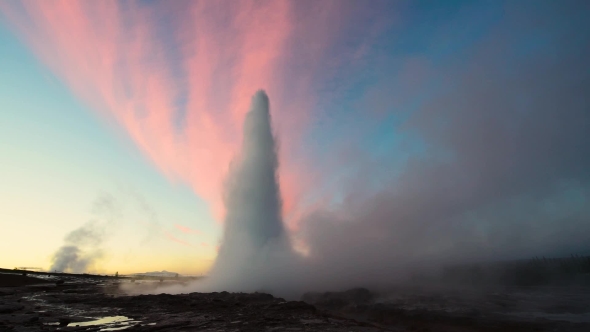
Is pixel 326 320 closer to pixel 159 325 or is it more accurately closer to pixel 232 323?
pixel 232 323

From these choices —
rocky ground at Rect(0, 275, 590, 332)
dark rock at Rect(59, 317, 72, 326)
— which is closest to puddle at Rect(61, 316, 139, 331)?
rocky ground at Rect(0, 275, 590, 332)

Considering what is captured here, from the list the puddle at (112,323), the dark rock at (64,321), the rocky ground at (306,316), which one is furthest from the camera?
the dark rock at (64,321)

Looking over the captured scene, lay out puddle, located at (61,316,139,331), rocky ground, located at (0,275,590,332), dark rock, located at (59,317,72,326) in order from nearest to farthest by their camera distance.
A: puddle, located at (61,316,139,331) < rocky ground, located at (0,275,590,332) < dark rock, located at (59,317,72,326)

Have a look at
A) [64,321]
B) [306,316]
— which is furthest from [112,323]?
[306,316]

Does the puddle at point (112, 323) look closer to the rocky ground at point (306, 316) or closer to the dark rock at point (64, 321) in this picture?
the rocky ground at point (306, 316)

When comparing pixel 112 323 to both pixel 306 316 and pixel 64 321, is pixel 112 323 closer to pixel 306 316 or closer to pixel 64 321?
pixel 64 321

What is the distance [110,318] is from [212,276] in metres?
21.4

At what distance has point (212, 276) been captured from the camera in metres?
40.7

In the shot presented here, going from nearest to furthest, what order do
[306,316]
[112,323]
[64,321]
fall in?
[112,323]
[64,321]
[306,316]

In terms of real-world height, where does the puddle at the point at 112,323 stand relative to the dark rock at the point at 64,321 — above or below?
below

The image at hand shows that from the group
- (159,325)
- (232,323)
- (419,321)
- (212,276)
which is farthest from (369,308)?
(212,276)

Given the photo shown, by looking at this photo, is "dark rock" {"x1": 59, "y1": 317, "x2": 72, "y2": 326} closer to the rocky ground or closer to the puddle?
the rocky ground

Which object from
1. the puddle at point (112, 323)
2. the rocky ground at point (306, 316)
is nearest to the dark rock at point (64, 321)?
the rocky ground at point (306, 316)

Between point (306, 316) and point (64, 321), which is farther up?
point (64, 321)
